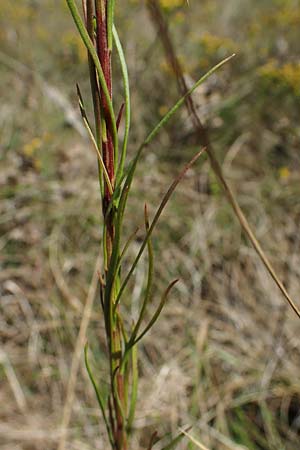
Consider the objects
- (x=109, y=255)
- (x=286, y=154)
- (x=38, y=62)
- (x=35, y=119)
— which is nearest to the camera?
(x=109, y=255)

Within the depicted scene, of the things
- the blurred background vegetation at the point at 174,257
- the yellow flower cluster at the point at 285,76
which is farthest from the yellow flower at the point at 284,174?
the yellow flower cluster at the point at 285,76

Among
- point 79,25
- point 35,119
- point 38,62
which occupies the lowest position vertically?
point 79,25

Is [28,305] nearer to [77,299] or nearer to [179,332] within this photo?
[77,299]

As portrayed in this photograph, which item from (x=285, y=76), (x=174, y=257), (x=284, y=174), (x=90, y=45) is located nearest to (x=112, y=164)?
(x=90, y=45)

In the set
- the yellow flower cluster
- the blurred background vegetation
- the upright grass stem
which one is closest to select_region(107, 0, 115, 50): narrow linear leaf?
the upright grass stem

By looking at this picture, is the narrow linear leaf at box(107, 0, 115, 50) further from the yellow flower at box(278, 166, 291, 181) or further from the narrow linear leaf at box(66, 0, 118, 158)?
the yellow flower at box(278, 166, 291, 181)

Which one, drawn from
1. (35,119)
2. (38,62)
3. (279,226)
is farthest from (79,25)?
(38,62)

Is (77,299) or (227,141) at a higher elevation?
(227,141)

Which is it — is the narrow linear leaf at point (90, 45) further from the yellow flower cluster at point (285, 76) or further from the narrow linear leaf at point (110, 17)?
the yellow flower cluster at point (285, 76)
